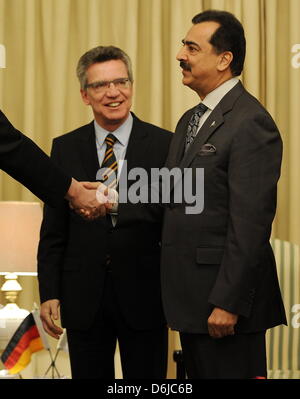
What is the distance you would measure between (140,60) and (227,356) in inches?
100

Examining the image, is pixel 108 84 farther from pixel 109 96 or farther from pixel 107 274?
pixel 107 274

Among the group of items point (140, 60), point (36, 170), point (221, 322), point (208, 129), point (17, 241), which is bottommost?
point (221, 322)

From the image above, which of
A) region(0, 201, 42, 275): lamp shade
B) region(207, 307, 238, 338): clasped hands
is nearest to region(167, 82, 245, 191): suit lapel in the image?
region(207, 307, 238, 338): clasped hands

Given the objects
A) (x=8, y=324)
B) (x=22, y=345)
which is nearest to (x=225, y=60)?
(x=22, y=345)

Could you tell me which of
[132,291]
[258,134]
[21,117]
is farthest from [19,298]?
[258,134]

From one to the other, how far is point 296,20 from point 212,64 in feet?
6.81

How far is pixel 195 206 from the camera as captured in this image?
7.77ft

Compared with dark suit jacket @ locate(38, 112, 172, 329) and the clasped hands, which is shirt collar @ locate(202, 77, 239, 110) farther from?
the clasped hands

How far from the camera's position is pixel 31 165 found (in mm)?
→ 2842

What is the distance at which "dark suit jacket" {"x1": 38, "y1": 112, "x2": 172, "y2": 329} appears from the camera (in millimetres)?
2652

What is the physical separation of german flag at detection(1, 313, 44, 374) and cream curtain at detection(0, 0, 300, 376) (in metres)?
1.32

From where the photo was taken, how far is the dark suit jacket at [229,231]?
7.43 ft
